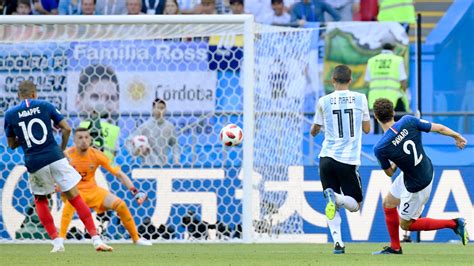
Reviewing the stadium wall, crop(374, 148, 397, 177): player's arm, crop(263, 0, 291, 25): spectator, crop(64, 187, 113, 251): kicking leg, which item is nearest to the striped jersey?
crop(374, 148, 397, 177): player's arm

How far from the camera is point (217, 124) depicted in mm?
15578

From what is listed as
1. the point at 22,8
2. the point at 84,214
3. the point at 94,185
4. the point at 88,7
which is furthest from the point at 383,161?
the point at 22,8

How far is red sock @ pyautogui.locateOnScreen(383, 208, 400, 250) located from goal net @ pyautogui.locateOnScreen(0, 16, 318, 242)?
2.23 meters

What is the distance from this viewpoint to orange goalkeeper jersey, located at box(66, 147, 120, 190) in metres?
13.6

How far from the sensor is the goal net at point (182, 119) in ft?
46.2

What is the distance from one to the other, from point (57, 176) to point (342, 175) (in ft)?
8.95

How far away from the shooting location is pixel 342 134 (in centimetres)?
1170

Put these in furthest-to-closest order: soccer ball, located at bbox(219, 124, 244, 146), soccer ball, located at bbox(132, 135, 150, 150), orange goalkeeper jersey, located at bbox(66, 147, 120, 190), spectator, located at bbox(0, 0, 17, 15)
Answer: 1. spectator, located at bbox(0, 0, 17, 15)
2. soccer ball, located at bbox(132, 135, 150, 150)
3. orange goalkeeper jersey, located at bbox(66, 147, 120, 190)
4. soccer ball, located at bbox(219, 124, 244, 146)

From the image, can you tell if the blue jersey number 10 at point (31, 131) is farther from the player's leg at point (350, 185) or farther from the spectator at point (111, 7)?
the spectator at point (111, 7)

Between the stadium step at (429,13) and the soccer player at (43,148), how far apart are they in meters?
6.90

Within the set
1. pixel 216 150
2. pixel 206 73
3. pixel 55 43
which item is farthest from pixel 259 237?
pixel 55 43

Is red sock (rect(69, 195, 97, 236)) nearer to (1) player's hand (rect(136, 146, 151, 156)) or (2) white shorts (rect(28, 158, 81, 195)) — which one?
(2) white shorts (rect(28, 158, 81, 195))

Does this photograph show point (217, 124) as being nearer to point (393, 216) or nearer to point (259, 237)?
point (259, 237)

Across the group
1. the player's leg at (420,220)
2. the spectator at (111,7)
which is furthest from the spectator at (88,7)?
the player's leg at (420,220)
